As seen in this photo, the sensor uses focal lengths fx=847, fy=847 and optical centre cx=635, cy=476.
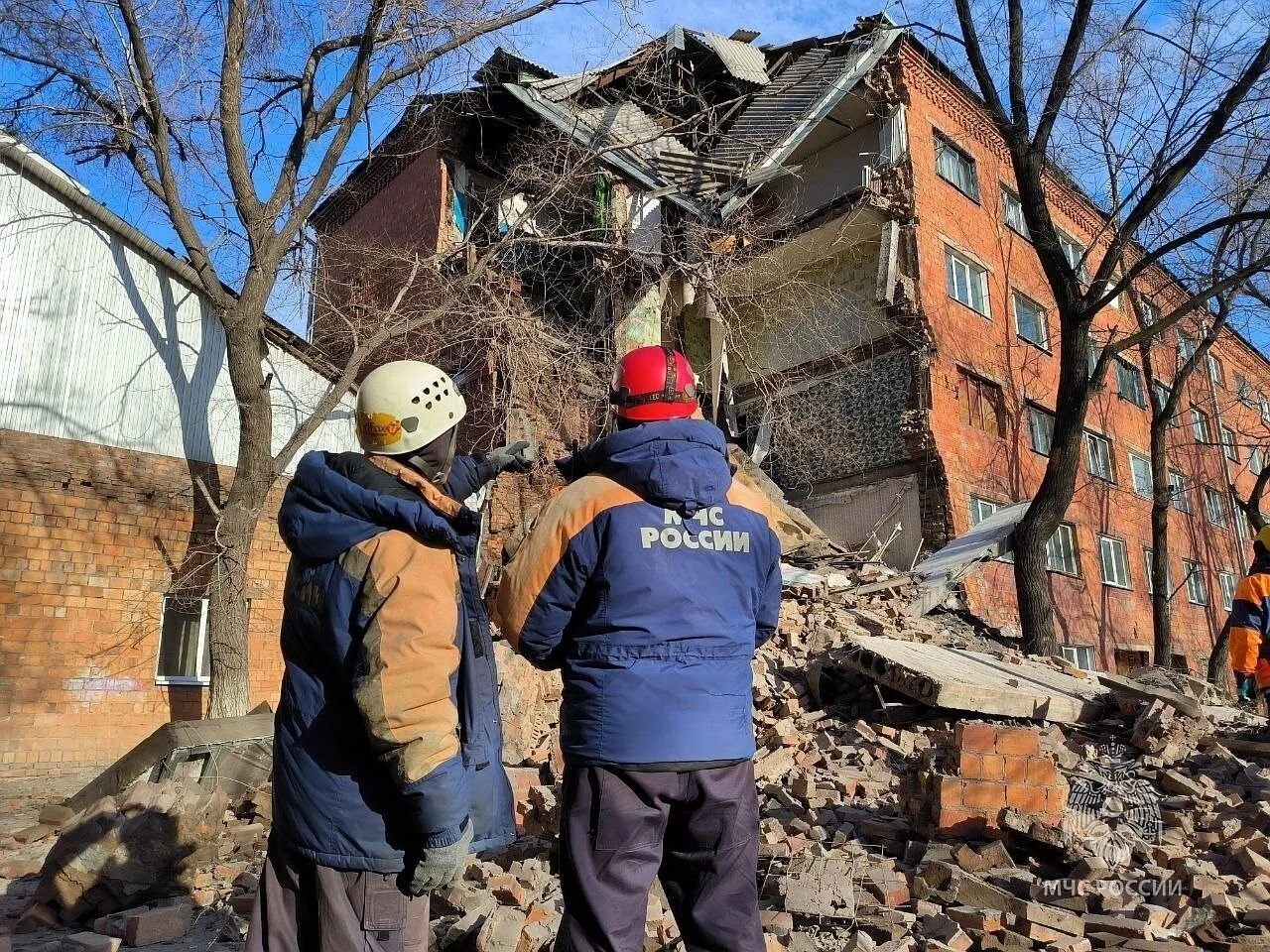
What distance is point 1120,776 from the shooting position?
5.15 meters

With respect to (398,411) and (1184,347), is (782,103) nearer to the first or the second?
(398,411)

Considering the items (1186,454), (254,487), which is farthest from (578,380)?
(1186,454)

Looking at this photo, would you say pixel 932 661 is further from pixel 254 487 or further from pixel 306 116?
pixel 306 116

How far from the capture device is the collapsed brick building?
15.0 metres

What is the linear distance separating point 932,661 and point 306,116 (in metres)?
9.55

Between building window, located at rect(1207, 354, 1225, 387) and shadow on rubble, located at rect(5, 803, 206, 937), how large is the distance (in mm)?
30788

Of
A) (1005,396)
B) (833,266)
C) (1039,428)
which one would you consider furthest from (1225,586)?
(833,266)

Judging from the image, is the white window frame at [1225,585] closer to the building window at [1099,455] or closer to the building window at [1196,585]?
the building window at [1196,585]

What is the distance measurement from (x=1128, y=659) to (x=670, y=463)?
65.5ft

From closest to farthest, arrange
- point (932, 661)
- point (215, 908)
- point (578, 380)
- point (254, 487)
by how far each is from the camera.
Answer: point (215, 908) → point (932, 661) → point (254, 487) → point (578, 380)

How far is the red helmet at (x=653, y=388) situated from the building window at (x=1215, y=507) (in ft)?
88.4

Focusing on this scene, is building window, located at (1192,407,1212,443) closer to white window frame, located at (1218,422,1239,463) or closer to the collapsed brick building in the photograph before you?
white window frame, located at (1218,422,1239,463)

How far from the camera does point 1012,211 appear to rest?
19391 mm

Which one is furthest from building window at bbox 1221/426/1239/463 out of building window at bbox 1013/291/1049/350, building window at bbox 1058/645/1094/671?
building window at bbox 1058/645/1094/671
